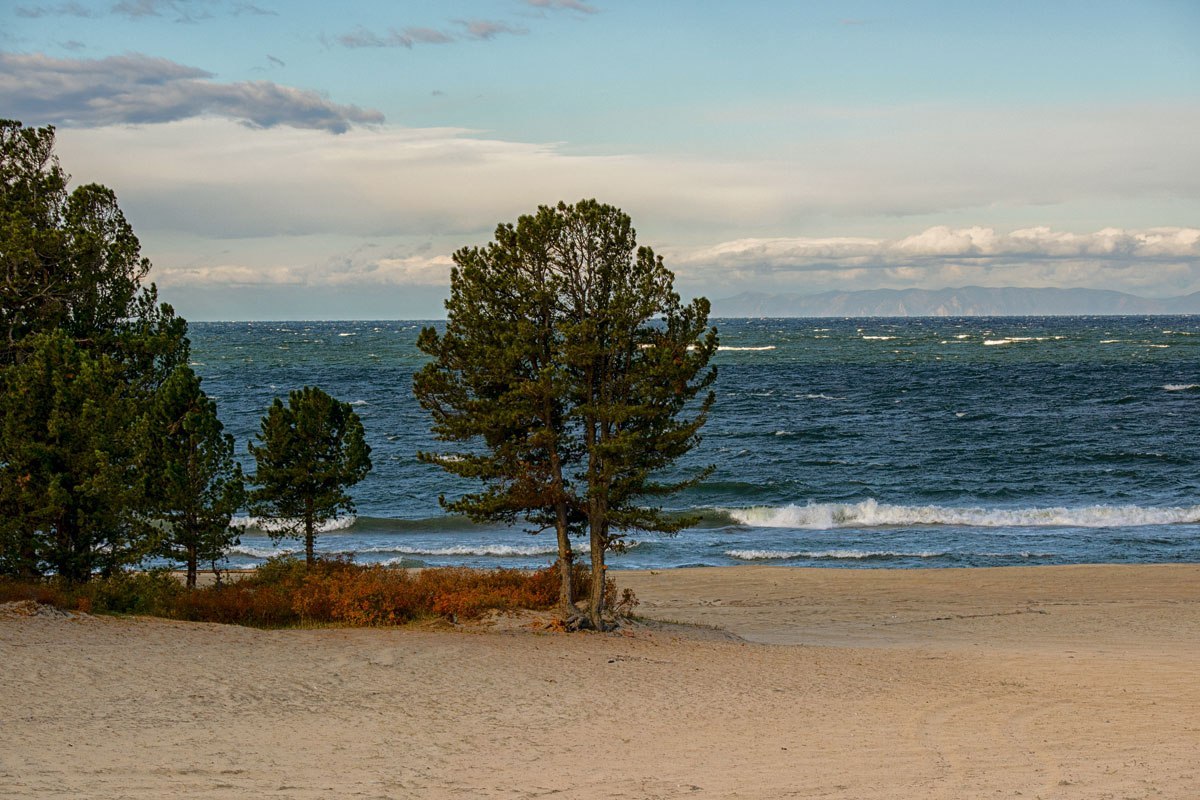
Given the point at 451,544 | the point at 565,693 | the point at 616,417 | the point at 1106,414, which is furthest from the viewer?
the point at 1106,414

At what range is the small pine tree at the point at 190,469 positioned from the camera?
22344 millimetres

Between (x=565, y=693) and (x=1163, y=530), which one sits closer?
(x=565, y=693)

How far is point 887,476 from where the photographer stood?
5175cm

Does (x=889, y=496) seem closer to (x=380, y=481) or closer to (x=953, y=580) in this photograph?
(x=953, y=580)

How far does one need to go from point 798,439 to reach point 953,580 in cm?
3345

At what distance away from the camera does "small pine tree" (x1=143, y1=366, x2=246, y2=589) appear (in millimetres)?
22344

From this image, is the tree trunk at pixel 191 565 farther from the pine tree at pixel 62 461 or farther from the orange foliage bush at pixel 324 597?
the pine tree at pixel 62 461

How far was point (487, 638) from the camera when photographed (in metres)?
20.7

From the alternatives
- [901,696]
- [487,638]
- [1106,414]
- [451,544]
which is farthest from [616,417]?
[1106,414]

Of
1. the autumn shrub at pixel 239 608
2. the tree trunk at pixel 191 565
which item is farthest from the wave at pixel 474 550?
the autumn shrub at pixel 239 608

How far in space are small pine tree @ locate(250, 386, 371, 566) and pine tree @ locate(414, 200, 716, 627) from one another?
13.9ft

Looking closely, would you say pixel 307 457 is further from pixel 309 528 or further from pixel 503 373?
pixel 503 373

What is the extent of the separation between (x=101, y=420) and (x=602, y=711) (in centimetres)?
1086

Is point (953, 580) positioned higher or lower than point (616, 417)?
lower
